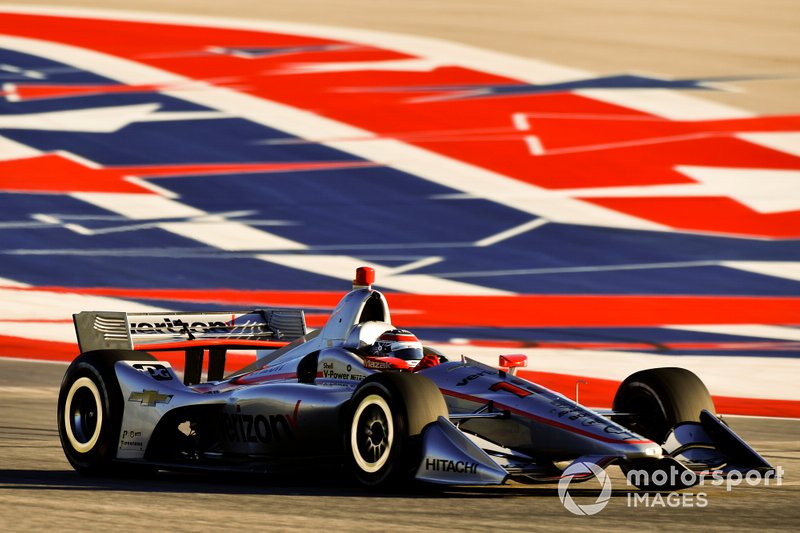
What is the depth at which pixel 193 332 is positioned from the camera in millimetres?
10656

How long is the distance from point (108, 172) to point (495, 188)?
6.33 meters

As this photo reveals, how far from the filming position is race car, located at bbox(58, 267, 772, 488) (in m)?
7.79

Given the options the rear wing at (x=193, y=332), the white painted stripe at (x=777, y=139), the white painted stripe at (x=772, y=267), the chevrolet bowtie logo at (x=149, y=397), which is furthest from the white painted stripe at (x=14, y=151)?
the chevrolet bowtie logo at (x=149, y=397)

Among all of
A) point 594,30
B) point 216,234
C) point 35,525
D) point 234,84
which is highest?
point 594,30

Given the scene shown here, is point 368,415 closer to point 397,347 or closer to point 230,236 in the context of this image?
point 397,347

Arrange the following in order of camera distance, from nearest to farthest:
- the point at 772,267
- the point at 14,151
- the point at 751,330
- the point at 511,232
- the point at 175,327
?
1. the point at 175,327
2. the point at 751,330
3. the point at 772,267
4. the point at 511,232
5. the point at 14,151

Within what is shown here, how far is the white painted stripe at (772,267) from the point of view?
20656 millimetres

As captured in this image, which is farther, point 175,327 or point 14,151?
point 14,151

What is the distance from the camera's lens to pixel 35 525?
655 centimetres

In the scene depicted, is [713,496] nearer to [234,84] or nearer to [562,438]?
[562,438]

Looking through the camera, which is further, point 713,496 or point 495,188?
point 495,188

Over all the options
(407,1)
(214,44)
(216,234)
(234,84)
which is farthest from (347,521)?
(407,1)

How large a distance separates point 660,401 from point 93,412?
3.65 metres

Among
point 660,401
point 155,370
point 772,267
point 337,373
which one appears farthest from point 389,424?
point 772,267
